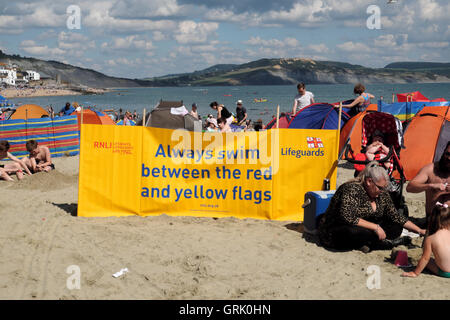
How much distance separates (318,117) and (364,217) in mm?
7244

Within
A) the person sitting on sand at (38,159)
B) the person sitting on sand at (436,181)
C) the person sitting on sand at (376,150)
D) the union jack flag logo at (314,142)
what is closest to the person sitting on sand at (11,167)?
the person sitting on sand at (38,159)

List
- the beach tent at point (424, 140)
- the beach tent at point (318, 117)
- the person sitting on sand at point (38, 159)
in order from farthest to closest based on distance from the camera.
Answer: the beach tent at point (318, 117) < the person sitting on sand at point (38, 159) < the beach tent at point (424, 140)

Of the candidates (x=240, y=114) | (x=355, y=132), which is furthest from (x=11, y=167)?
(x=240, y=114)

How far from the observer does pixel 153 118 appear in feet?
44.4

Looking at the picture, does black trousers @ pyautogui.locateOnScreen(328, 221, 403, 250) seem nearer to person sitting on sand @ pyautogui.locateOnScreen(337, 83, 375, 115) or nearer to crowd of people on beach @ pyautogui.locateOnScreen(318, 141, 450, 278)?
crowd of people on beach @ pyautogui.locateOnScreen(318, 141, 450, 278)

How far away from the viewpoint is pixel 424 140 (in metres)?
10.3

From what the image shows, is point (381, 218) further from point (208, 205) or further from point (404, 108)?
point (404, 108)

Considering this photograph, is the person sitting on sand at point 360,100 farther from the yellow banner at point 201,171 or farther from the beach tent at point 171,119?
the yellow banner at point 201,171

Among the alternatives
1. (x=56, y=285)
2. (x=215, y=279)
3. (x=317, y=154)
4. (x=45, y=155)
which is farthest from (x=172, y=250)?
(x=45, y=155)

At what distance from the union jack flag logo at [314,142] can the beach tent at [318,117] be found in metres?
5.49

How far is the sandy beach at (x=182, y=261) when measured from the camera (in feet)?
16.0

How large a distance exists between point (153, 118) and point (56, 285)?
29.3 feet

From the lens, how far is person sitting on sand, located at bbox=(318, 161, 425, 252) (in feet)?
18.9
